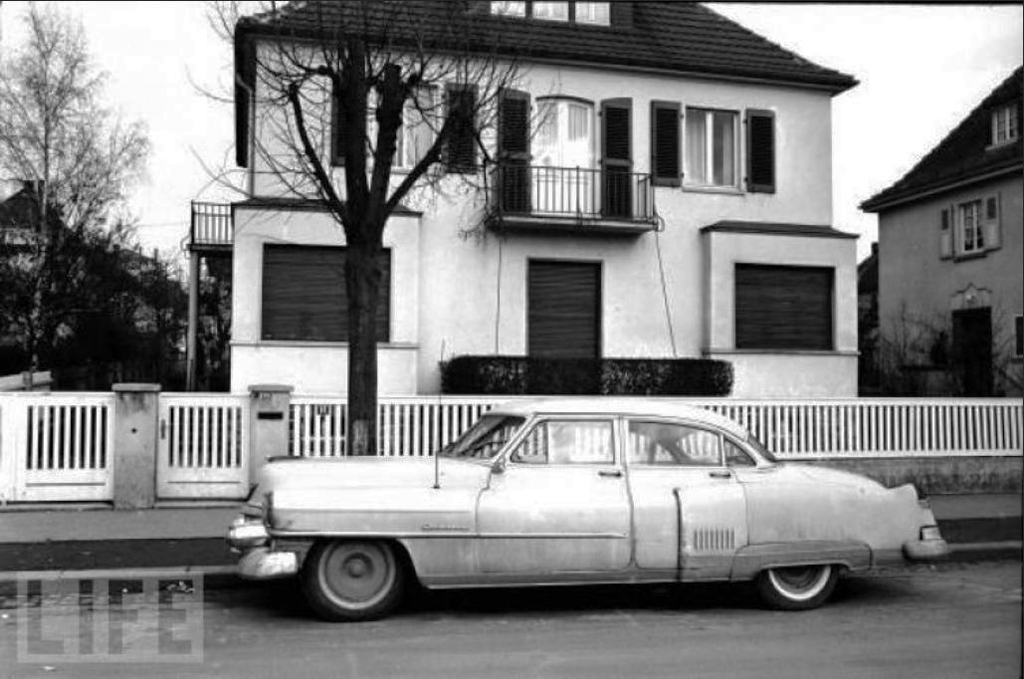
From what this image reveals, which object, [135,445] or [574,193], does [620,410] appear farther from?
[574,193]

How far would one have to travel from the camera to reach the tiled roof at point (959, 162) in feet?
75.6

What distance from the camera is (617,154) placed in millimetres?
18109

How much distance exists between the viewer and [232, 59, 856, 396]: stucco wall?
53.0 ft

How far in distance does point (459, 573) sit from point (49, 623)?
2.94m

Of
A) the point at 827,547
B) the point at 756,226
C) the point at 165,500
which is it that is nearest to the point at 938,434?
the point at 756,226

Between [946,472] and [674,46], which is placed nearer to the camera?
[946,472]

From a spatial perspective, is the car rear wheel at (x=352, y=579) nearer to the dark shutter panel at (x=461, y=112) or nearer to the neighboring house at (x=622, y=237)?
the dark shutter panel at (x=461, y=112)

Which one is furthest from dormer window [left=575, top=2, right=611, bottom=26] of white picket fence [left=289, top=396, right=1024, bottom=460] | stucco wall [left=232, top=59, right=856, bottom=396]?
white picket fence [left=289, top=396, right=1024, bottom=460]

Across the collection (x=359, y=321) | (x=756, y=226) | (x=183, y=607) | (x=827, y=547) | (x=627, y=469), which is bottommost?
(x=183, y=607)

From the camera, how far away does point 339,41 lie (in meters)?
9.35

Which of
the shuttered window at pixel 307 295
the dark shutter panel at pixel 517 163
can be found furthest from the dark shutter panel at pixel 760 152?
the shuttered window at pixel 307 295

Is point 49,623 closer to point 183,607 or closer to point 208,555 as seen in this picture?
point 183,607

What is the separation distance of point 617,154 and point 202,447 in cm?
1001

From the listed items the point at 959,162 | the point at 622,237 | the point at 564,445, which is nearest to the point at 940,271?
the point at 959,162
